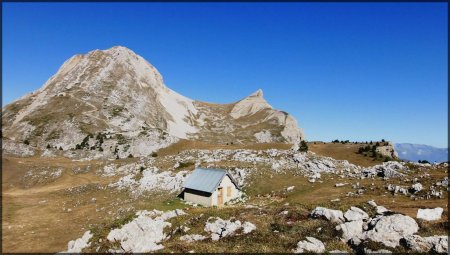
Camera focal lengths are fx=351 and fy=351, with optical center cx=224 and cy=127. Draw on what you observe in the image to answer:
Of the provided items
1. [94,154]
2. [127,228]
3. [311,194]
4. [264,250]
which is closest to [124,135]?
[94,154]

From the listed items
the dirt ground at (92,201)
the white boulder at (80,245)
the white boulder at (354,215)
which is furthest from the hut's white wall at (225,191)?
the white boulder at (354,215)

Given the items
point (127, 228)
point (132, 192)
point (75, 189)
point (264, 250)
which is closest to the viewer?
point (264, 250)

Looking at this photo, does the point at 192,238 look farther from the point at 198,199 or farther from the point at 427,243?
the point at 198,199

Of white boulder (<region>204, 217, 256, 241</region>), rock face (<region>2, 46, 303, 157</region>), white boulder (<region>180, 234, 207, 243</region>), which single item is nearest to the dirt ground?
white boulder (<region>180, 234, 207, 243</region>)

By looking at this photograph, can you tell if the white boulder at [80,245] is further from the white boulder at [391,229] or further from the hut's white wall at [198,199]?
the white boulder at [391,229]

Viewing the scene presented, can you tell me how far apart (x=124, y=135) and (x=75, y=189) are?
56.4m

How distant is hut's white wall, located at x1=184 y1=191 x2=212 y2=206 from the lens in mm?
50419

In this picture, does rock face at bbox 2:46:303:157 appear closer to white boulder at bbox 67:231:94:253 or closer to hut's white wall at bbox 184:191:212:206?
hut's white wall at bbox 184:191:212:206

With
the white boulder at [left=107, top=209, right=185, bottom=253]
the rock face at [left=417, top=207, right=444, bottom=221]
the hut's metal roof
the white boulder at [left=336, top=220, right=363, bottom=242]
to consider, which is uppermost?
the hut's metal roof

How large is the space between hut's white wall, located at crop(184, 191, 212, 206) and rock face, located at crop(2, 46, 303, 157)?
6217cm

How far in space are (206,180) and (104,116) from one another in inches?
3803

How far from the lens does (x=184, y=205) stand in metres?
50.6

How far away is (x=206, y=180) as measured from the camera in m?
52.8

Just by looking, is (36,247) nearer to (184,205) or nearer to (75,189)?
→ (184,205)
